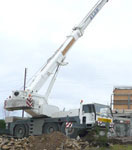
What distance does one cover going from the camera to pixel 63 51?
22062mm

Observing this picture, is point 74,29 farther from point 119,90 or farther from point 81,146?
point 81,146

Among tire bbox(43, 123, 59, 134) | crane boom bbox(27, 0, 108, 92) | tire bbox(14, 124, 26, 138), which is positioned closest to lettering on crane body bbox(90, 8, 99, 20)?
crane boom bbox(27, 0, 108, 92)

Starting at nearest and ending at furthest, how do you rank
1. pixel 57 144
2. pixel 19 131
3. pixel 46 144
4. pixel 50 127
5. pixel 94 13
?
pixel 57 144 < pixel 46 144 < pixel 50 127 < pixel 19 131 < pixel 94 13

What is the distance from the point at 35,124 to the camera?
2081 centimetres

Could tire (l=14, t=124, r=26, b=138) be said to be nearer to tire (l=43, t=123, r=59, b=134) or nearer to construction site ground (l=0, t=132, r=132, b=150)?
tire (l=43, t=123, r=59, b=134)

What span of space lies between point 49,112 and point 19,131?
2.69m

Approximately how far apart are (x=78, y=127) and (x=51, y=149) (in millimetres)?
4626

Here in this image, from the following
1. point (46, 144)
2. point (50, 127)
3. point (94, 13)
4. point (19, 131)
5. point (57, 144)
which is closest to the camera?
point (57, 144)

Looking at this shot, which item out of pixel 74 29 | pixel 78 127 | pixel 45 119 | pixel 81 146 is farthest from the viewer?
pixel 74 29

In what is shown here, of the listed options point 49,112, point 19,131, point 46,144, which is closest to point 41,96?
point 49,112

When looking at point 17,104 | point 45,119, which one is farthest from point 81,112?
point 17,104

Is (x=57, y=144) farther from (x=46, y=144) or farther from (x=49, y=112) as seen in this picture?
(x=49, y=112)

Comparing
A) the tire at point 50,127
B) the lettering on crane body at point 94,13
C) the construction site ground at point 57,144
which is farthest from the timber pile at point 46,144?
the lettering on crane body at point 94,13

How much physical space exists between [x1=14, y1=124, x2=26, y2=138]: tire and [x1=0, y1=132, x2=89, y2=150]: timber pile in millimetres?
5639
